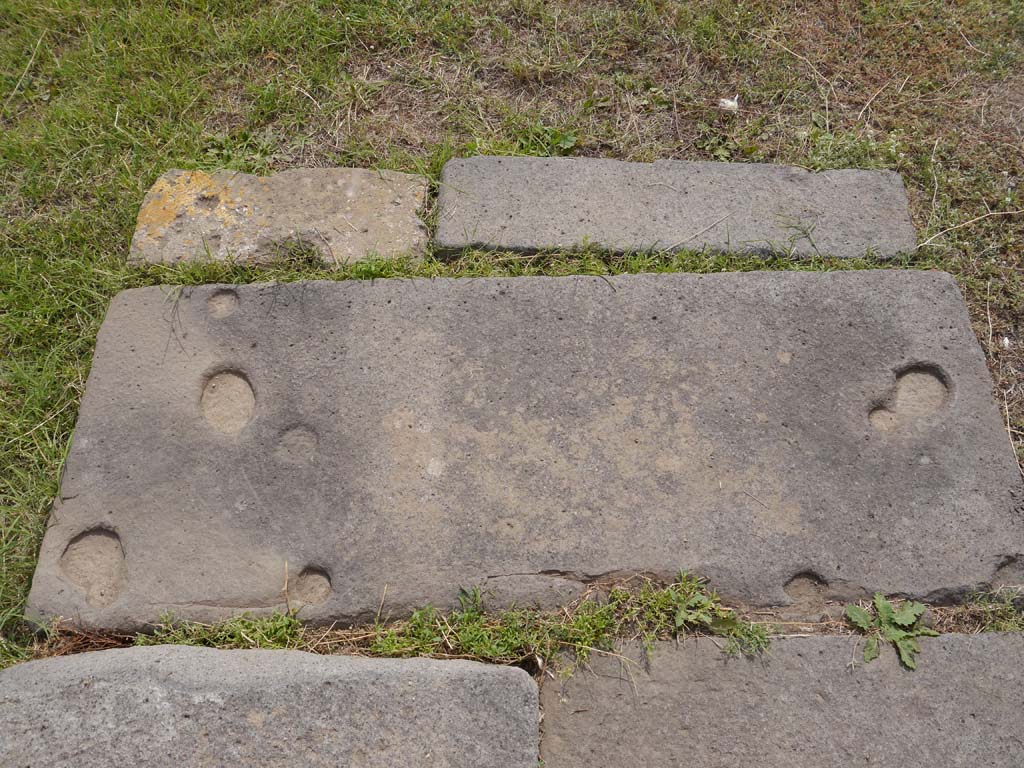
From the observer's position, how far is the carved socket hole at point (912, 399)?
1.92m

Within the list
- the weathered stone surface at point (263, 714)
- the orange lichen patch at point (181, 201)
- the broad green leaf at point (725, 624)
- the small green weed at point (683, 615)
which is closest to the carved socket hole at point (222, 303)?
the orange lichen patch at point (181, 201)

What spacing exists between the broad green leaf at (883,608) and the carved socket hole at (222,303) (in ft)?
6.04

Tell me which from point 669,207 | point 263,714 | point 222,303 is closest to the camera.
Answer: point 263,714

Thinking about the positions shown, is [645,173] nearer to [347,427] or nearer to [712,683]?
[347,427]

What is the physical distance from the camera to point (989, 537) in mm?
1815

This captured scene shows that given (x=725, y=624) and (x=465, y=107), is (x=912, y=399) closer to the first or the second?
(x=725, y=624)

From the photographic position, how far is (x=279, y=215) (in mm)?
2273

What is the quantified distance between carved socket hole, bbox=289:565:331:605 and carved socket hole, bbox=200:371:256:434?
427 millimetres

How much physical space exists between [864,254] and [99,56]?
8.80ft

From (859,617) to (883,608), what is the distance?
0.07 m

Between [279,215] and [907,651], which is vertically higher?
[279,215]

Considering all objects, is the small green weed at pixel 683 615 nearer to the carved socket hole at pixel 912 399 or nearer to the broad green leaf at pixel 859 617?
the broad green leaf at pixel 859 617

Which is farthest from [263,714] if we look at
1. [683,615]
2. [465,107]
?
[465,107]

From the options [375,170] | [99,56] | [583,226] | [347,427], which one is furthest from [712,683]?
[99,56]
